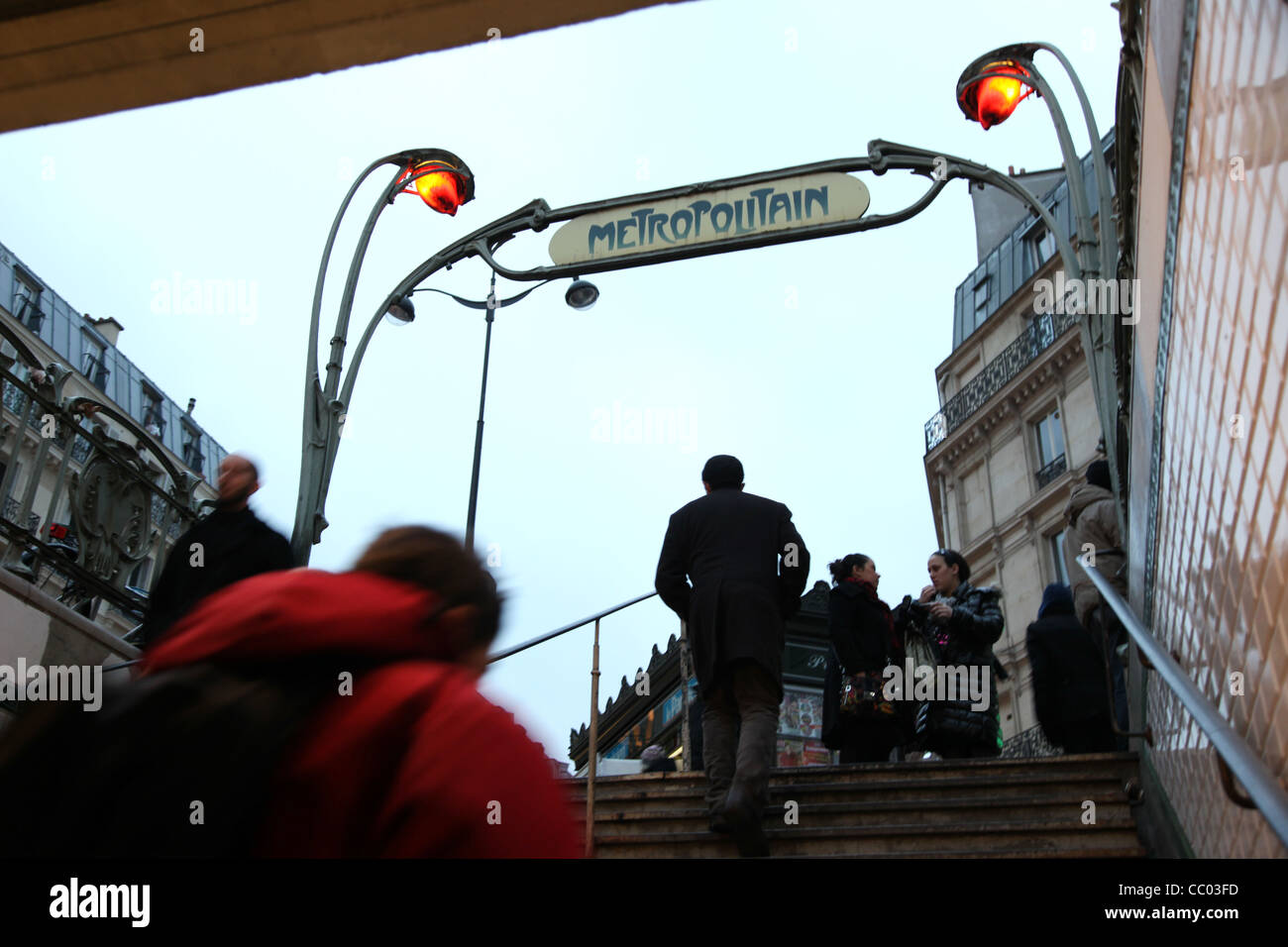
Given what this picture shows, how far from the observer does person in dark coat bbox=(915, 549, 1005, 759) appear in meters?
5.80

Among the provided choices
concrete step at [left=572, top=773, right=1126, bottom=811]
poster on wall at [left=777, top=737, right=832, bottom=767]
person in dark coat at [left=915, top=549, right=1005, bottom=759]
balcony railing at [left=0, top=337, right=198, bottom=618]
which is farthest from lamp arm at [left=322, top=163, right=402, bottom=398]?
poster on wall at [left=777, top=737, right=832, bottom=767]

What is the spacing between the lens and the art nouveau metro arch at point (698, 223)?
6.59m

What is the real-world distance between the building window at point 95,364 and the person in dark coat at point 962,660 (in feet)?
141

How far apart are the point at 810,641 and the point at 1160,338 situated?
329 inches

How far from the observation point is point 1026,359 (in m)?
29.0

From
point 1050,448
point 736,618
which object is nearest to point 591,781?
point 736,618

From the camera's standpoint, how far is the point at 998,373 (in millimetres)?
30422

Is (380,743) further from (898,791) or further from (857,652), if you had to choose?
(857,652)

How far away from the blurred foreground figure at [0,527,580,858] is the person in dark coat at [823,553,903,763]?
4595 mm

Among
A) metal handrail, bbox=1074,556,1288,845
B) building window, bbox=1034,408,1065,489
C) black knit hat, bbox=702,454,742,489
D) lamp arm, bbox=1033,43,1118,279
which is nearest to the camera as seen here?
metal handrail, bbox=1074,556,1288,845

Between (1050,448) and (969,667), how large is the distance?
2377 cm

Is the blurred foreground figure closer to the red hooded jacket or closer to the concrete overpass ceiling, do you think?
A: the red hooded jacket
